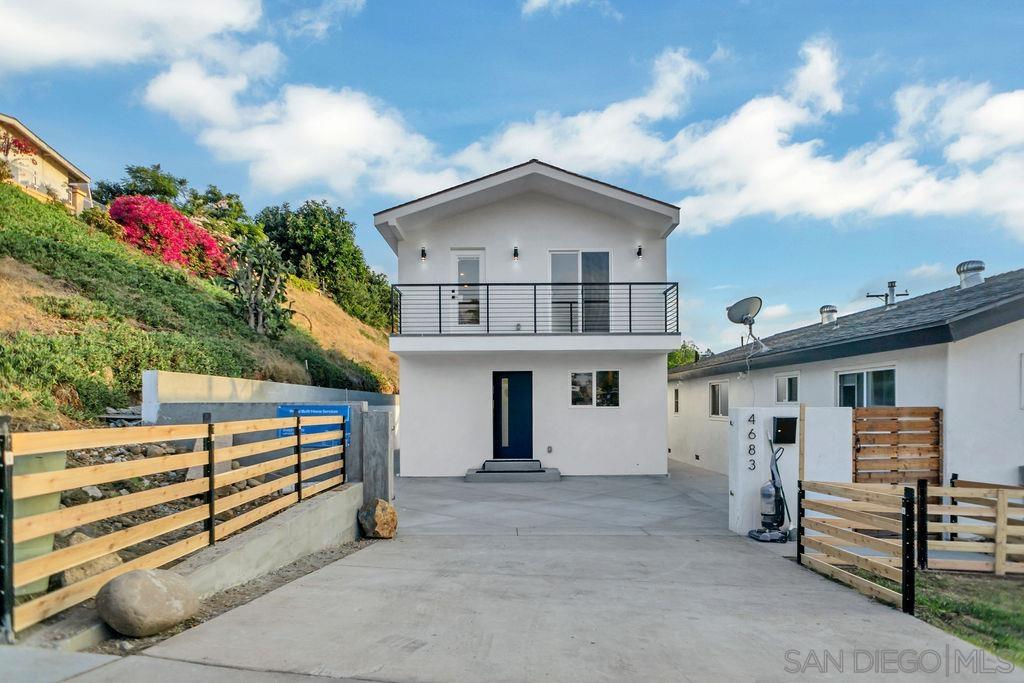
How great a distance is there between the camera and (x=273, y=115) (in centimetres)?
1886

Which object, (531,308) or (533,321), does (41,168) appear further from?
(533,321)

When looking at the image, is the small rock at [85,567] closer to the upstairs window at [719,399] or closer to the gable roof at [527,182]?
the gable roof at [527,182]

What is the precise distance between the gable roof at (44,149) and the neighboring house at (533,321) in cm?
1698

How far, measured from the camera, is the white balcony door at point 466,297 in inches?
585

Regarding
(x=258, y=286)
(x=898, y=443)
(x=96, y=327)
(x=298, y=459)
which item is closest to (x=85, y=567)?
(x=298, y=459)

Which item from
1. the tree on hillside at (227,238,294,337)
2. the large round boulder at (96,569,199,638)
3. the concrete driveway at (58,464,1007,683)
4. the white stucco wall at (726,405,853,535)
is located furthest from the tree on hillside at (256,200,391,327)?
the large round boulder at (96,569,199,638)

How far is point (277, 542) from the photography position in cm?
587

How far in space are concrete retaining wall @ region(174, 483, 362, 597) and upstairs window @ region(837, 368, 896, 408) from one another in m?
8.33

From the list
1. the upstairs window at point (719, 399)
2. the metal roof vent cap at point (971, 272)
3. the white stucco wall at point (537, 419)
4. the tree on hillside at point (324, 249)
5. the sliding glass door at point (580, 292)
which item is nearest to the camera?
the metal roof vent cap at point (971, 272)

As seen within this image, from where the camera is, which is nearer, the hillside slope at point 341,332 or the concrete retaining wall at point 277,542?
the concrete retaining wall at point 277,542

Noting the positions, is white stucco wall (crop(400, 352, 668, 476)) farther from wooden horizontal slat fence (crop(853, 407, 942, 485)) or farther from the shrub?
the shrub

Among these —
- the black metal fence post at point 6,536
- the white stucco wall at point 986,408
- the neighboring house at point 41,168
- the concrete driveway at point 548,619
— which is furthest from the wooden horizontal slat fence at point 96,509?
the neighboring house at point 41,168

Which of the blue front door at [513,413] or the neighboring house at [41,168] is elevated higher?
the neighboring house at [41,168]

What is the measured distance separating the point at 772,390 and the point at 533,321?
5699mm
